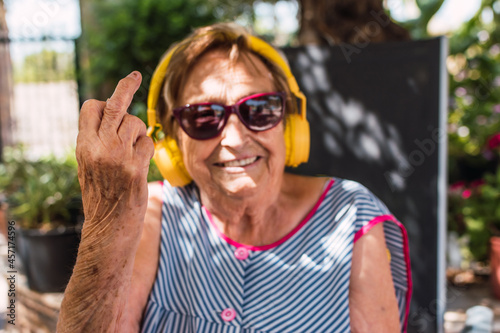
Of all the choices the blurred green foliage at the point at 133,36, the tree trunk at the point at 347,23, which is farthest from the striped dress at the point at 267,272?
the blurred green foliage at the point at 133,36

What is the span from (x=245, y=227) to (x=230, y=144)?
328 millimetres

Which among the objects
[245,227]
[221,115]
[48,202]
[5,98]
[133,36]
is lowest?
[48,202]

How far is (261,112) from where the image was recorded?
4.71 feet

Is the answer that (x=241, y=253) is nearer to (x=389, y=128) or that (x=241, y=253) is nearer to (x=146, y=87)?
(x=389, y=128)

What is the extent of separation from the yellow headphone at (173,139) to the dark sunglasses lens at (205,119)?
0.14 m

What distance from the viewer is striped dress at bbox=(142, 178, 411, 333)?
1.41 meters

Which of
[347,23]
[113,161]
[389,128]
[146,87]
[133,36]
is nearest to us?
[113,161]

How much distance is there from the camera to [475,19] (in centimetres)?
530

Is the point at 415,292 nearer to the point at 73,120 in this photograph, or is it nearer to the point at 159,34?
the point at 159,34

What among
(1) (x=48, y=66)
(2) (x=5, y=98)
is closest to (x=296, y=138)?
(1) (x=48, y=66)

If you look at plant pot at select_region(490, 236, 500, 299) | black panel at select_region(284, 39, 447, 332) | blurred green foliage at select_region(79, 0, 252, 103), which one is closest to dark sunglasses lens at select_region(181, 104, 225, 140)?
black panel at select_region(284, 39, 447, 332)

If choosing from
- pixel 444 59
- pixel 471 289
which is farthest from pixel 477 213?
pixel 444 59

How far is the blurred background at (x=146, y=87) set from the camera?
3619 millimetres

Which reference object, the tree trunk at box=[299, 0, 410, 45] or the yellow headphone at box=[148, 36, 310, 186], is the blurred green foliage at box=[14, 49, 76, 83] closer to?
the tree trunk at box=[299, 0, 410, 45]
